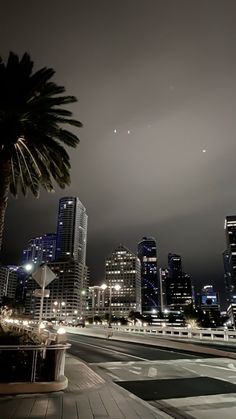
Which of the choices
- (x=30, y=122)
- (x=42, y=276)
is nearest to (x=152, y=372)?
(x=42, y=276)

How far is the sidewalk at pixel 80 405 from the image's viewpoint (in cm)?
669

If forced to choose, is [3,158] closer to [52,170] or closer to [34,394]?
[52,170]

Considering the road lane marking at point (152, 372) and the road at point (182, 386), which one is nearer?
the road at point (182, 386)

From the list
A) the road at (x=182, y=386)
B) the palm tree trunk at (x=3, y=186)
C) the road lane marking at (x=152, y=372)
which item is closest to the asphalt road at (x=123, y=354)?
the road at (x=182, y=386)

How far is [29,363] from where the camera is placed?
356 inches

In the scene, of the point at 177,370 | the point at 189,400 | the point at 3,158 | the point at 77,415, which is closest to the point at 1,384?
the point at 77,415

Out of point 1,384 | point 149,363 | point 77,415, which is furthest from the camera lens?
point 149,363

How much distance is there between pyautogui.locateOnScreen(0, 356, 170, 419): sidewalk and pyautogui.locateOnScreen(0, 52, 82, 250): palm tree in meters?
11.0

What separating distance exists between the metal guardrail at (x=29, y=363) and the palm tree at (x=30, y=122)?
31.6 feet

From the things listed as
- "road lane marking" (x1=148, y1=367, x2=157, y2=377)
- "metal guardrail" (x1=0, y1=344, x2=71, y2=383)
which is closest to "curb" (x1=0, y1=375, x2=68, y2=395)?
"metal guardrail" (x1=0, y1=344, x2=71, y2=383)

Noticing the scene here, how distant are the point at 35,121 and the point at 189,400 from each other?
1518 cm

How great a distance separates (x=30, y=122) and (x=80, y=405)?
14599 mm

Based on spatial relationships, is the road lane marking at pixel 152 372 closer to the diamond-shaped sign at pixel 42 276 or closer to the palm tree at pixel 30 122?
the diamond-shaped sign at pixel 42 276

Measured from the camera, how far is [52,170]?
2100cm
